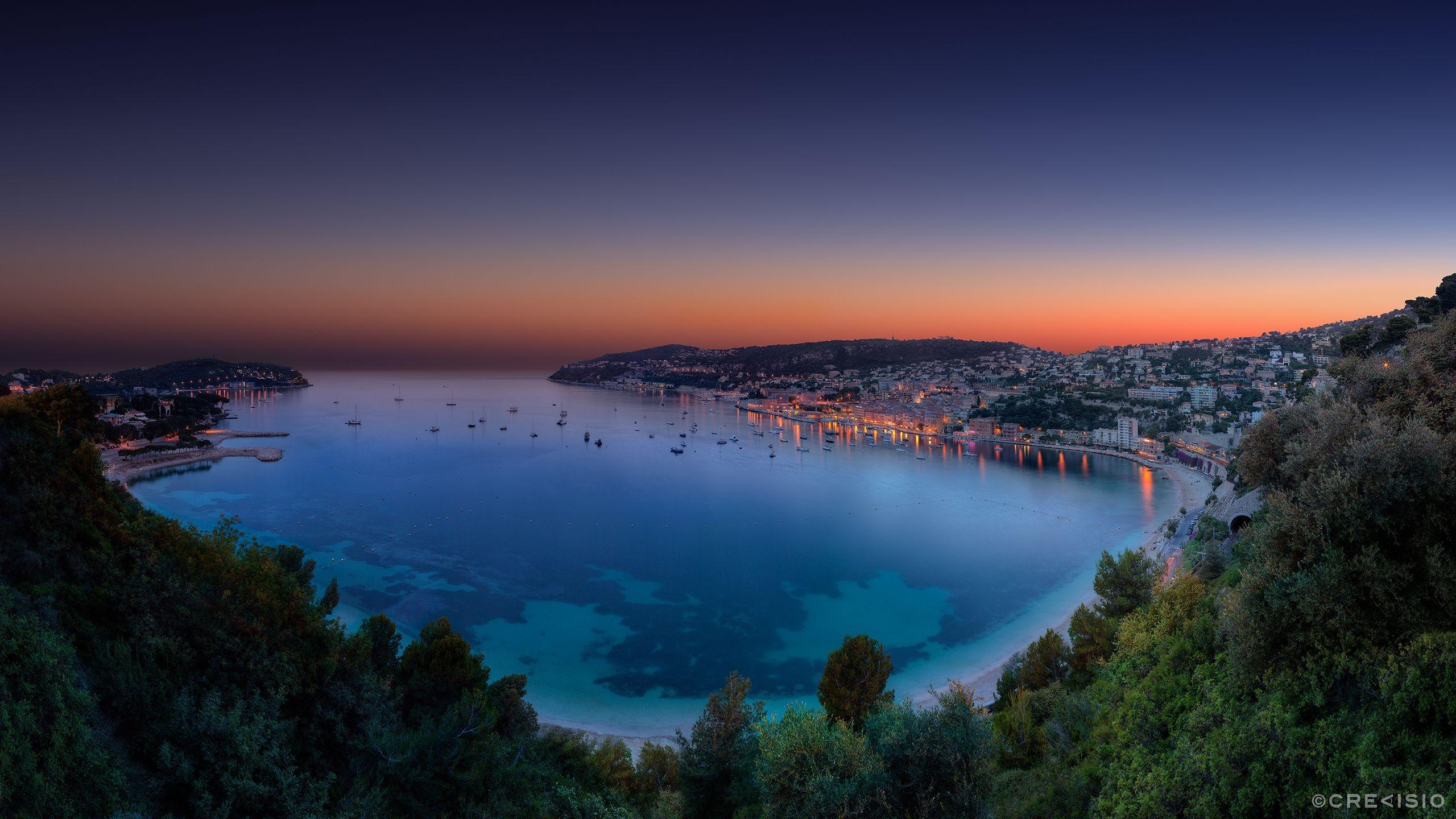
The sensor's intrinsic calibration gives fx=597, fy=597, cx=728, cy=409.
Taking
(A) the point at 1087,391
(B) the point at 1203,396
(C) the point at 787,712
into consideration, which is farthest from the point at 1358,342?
(A) the point at 1087,391

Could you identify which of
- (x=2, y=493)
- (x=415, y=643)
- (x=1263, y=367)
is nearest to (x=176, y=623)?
(x=2, y=493)

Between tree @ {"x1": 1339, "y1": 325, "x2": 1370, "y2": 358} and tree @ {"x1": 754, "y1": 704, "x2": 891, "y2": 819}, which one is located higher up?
tree @ {"x1": 1339, "y1": 325, "x2": 1370, "y2": 358}

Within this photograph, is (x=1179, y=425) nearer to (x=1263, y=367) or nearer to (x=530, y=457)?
(x=1263, y=367)

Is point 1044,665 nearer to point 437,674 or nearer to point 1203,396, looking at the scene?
point 437,674

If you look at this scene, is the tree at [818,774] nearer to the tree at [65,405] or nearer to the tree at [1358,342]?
the tree at [65,405]

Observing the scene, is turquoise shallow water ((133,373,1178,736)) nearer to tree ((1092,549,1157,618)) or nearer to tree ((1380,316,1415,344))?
tree ((1092,549,1157,618))

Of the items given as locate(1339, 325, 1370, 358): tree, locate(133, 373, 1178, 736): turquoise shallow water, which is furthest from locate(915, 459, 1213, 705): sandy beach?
locate(1339, 325, 1370, 358): tree
